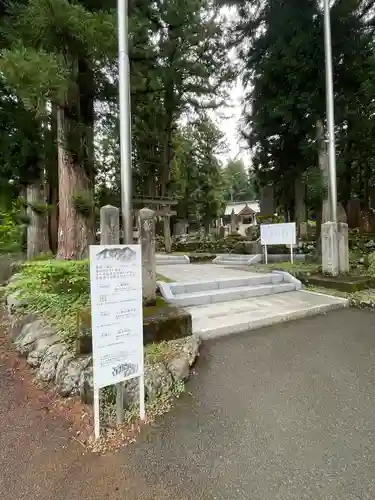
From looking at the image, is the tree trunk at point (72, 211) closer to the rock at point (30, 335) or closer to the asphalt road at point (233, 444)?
the rock at point (30, 335)

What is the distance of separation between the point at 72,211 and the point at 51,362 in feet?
9.63

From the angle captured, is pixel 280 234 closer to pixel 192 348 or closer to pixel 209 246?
pixel 192 348

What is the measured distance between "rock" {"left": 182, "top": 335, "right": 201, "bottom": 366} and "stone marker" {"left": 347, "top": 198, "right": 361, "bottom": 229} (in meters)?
11.5

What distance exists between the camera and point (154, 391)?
2371mm

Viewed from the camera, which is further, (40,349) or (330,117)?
(330,117)

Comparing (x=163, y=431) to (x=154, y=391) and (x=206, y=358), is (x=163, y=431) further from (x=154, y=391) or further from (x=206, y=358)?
(x=206, y=358)

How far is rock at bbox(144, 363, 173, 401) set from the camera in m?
2.36

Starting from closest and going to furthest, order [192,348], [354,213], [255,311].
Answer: [192,348] < [255,311] < [354,213]

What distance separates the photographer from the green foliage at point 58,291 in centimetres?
342

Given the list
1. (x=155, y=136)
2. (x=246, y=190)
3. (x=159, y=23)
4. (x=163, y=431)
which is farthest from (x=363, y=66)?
(x=246, y=190)

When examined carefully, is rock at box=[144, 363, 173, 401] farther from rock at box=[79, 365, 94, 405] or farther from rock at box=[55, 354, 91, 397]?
rock at box=[55, 354, 91, 397]

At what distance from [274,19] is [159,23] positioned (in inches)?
132

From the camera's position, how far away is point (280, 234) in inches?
297

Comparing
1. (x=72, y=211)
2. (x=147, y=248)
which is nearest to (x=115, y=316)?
(x=147, y=248)
